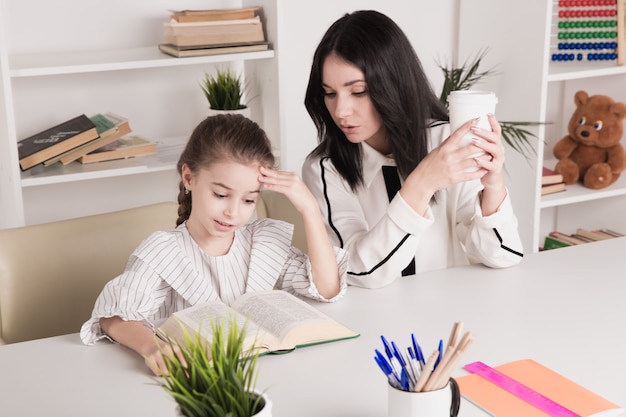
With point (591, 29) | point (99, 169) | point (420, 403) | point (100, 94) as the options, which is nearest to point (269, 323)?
point (420, 403)

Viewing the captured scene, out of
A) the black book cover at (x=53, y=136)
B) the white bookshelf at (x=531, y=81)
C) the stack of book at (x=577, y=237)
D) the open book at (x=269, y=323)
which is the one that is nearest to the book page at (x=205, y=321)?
the open book at (x=269, y=323)

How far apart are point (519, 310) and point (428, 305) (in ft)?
0.54

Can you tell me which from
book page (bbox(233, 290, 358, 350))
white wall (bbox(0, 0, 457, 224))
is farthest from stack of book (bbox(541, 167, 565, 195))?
book page (bbox(233, 290, 358, 350))

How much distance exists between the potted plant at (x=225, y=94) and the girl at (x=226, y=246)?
3.51 ft

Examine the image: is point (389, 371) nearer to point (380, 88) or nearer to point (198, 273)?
point (198, 273)

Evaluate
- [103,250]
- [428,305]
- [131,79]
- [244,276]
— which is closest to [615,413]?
[428,305]

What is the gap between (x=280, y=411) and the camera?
1203 mm

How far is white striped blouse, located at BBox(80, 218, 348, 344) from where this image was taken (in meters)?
1.50

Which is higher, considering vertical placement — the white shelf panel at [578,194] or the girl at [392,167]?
the girl at [392,167]

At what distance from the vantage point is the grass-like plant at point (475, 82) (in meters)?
2.99

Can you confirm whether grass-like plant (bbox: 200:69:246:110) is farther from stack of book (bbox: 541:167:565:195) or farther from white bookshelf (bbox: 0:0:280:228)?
stack of book (bbox: 541:167:565:195)

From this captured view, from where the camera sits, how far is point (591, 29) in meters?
3.35

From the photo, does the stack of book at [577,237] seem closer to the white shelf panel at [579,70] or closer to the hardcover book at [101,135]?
the white shelf panel at [579,70]

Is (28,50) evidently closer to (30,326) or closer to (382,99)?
(30,326)
